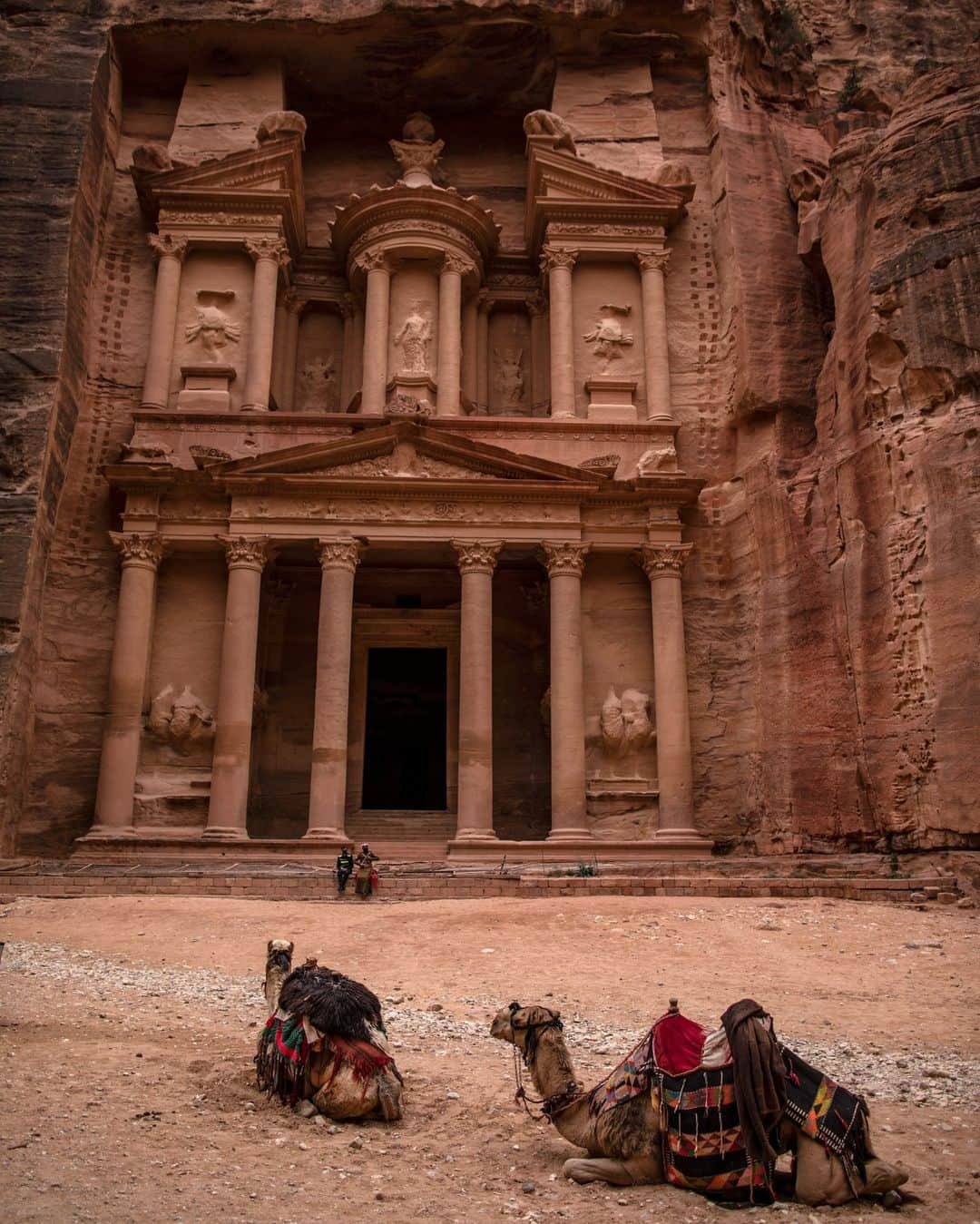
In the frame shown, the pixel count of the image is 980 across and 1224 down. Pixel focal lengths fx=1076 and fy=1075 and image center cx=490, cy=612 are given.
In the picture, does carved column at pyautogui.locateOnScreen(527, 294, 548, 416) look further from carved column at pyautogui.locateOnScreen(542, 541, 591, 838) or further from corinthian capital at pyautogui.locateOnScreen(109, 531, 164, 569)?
corinthian capital at pyautogui.locateOnScreen(109, 531, 164, 569)

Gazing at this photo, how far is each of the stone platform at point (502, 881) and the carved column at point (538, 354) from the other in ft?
41.9

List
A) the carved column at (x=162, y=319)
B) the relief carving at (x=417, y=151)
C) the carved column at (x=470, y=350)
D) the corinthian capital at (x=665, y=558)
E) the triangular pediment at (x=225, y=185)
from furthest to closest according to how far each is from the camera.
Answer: the relief carving at (x=417, y=151)
the carved column at (x=470, y=350)
the triangular pediment at (x=225, y=185)
the carved column at (x=162, y=319)
the corinthian capital at (x=665, y=558)

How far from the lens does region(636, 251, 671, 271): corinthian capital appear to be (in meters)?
25.3

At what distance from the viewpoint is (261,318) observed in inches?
960

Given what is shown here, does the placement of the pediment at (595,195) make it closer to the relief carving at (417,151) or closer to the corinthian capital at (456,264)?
the corinthian capital at (456,264)

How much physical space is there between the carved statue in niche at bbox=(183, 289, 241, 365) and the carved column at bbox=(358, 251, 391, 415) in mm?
3048

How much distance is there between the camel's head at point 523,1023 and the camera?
18.9 ft

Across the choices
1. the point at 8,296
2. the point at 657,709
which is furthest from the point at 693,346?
the point at 8,296

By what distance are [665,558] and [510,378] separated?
752 centimetres

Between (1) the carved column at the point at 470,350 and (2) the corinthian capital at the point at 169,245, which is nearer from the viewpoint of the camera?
(2) the corinthian capital at the point at 169,245

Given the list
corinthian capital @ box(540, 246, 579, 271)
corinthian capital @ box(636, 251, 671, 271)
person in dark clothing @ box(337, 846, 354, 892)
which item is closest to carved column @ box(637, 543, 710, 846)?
person in dark clothing @ box(337, 846, 354, 892)

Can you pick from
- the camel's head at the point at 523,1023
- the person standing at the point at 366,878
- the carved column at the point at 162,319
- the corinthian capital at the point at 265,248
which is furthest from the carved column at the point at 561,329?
the camel's head at the point at 523,1023

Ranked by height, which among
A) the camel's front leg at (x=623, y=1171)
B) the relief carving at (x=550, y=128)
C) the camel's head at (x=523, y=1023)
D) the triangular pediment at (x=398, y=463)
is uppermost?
the relief carving at (x=550, y=128)

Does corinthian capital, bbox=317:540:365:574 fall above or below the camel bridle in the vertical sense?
above
